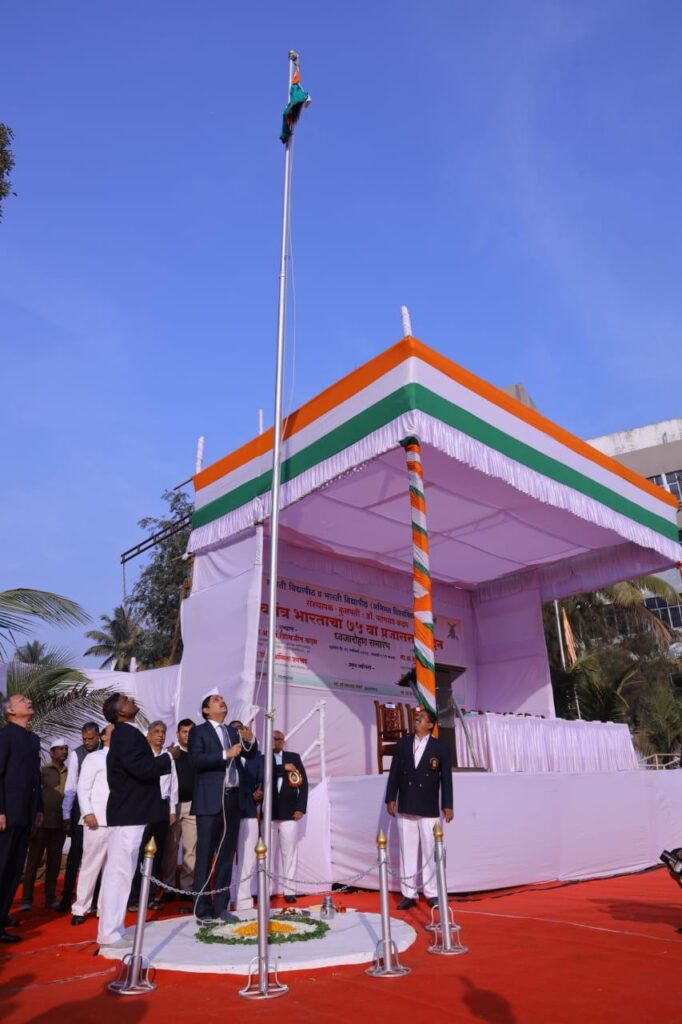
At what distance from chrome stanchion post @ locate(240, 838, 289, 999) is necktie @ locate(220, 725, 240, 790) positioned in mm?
1670

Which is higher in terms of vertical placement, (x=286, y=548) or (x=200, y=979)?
(x=286, y=548)

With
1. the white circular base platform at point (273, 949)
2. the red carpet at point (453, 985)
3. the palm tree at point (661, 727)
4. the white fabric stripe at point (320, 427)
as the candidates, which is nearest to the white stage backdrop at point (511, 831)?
the red carpet at point (453, 985)

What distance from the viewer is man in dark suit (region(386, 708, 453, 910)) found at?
5379mm

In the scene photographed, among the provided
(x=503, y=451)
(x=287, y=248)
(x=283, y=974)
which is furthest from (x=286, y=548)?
(x=283, y=974)

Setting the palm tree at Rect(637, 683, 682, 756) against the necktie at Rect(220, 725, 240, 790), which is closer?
the necktie at Rect(220, 725, 240, 790)

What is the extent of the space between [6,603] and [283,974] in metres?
4.69

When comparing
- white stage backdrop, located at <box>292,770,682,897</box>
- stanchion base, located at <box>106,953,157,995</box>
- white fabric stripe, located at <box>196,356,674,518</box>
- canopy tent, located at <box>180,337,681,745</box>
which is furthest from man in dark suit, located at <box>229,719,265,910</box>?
white fabric stripe, located at <box>196,356,674,518</box>

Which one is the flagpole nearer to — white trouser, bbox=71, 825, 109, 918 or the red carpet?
the red carpet

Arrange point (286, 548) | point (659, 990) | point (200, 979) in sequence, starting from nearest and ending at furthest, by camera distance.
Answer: point (659, 990), point (200, 979), point (286, 548)

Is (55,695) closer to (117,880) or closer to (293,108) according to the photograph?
(117,880)

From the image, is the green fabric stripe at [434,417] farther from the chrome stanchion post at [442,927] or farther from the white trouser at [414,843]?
the chrome stanchion post at [442,927]

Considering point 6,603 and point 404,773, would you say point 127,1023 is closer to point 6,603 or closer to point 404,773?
point 404,773

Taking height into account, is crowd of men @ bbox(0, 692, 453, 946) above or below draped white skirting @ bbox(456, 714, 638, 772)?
below

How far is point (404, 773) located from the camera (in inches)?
218
